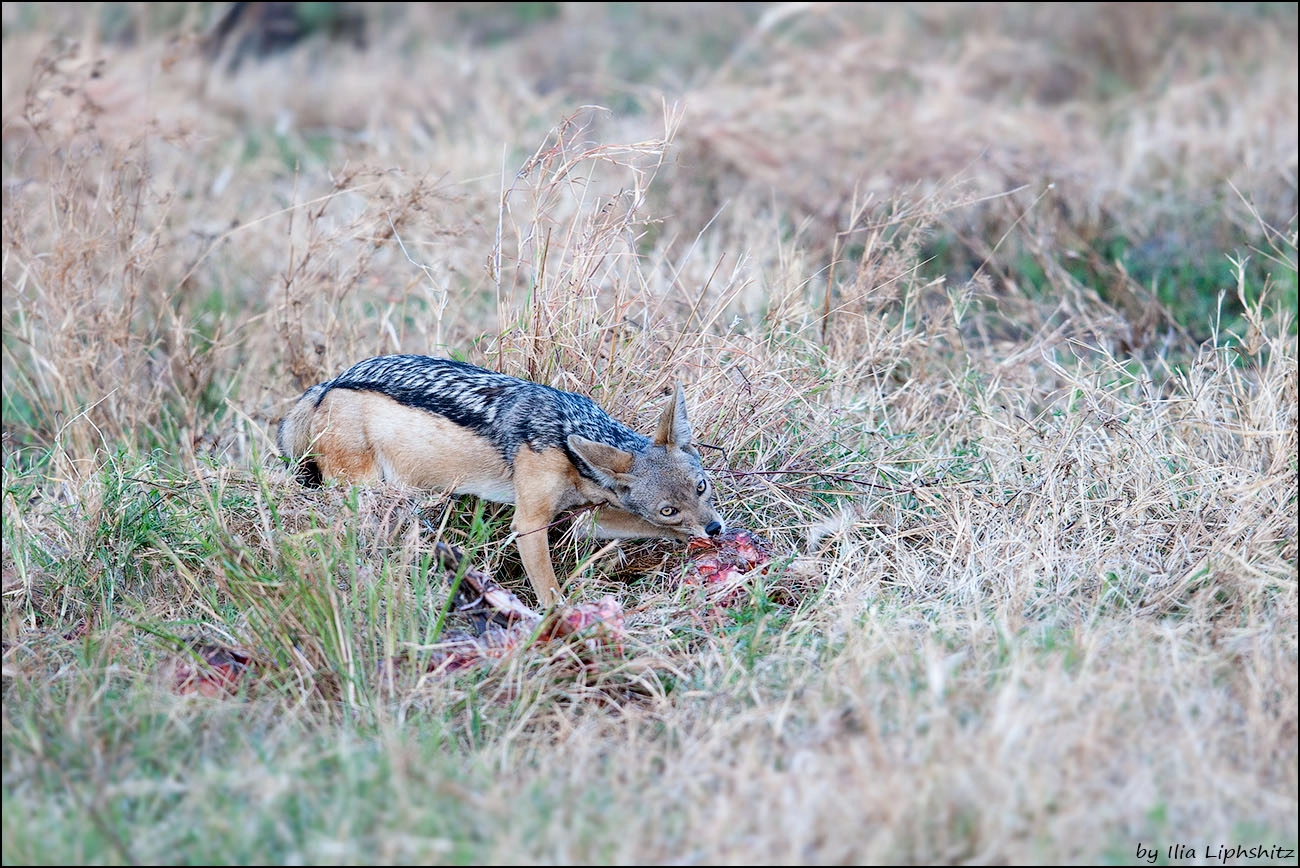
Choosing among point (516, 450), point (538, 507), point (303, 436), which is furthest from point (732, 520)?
point (303, 436)

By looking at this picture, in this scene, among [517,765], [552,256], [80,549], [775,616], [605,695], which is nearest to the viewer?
[517,765]

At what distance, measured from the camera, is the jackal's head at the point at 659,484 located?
16.1ft

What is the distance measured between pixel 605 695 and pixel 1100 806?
1693mm

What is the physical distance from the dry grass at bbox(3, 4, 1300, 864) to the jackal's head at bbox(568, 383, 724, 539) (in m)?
0.33

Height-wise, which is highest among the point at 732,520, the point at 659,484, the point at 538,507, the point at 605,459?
the point at 605,459

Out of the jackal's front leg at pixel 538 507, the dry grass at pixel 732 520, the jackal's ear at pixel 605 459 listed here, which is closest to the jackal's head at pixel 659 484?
the jackal's ear at pixel 605 459

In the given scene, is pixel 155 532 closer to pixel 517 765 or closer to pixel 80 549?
pixel 80 549

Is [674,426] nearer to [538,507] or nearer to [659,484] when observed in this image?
[659,484]

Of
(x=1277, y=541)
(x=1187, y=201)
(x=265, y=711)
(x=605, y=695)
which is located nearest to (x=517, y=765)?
(x=605, y=695)

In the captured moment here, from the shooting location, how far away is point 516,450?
5133 mm

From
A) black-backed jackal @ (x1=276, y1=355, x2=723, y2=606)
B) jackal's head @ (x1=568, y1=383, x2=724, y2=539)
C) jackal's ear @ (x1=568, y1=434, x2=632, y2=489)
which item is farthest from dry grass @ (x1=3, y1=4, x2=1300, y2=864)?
jackal's ear @ (x1=568, y1=434, x2=632, y2=489)

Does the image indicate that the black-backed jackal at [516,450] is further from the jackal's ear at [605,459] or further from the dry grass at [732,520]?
the dry grass at [732,520]

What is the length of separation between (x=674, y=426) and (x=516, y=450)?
620 millimetres

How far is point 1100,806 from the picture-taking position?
11.6 ft
